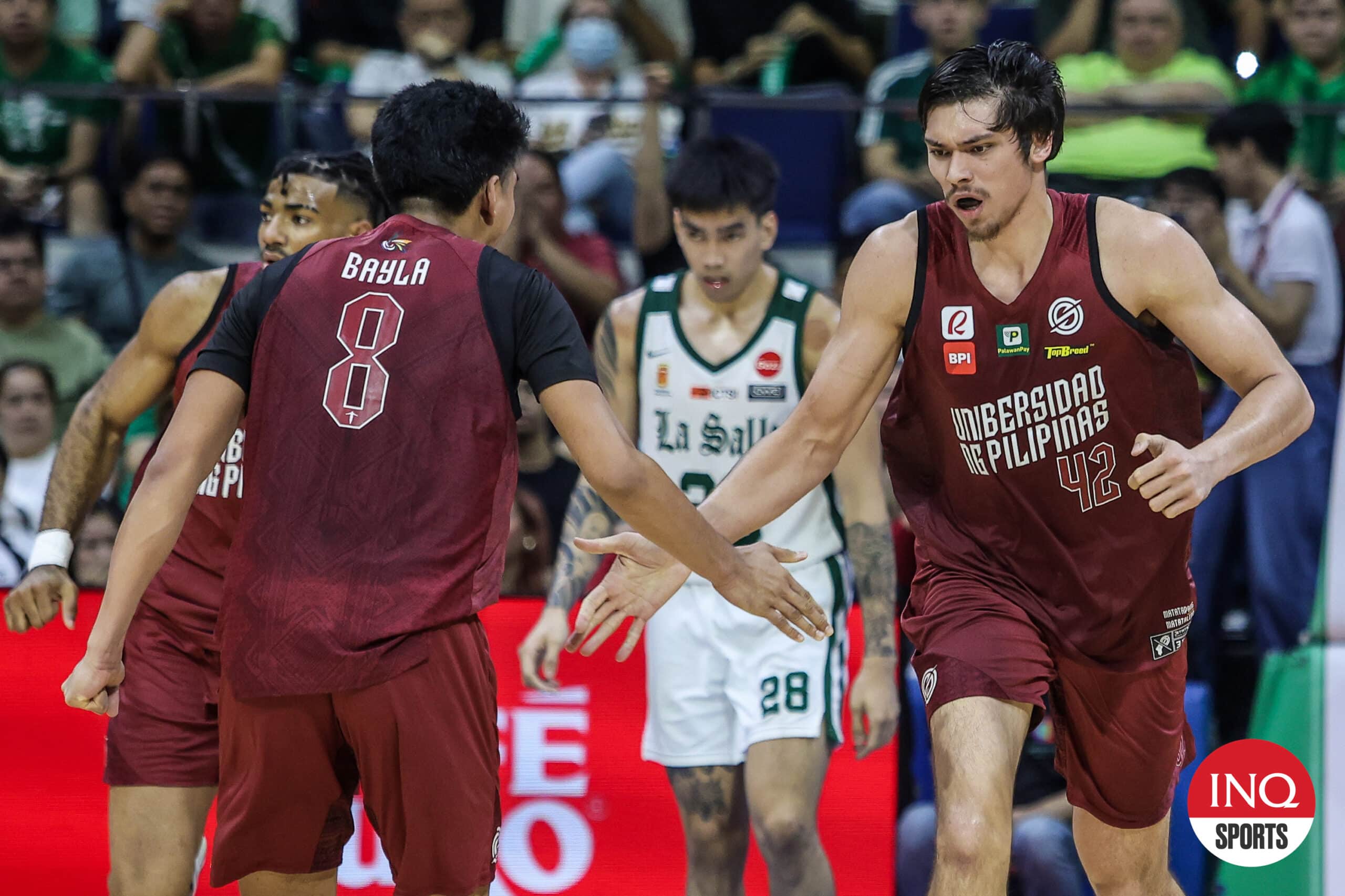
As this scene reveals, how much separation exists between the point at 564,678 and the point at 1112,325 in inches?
99.3

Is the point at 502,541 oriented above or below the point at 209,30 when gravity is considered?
below

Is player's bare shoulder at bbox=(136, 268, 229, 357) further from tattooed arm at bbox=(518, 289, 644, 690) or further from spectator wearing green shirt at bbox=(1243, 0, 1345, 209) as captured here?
spectator wearing green shirt at bbox=(1243, 0, 1345, 209)

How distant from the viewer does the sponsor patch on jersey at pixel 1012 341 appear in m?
3.98

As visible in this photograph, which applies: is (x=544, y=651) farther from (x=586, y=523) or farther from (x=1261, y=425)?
(x=1261, y=425)

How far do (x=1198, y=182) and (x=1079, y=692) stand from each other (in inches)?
145

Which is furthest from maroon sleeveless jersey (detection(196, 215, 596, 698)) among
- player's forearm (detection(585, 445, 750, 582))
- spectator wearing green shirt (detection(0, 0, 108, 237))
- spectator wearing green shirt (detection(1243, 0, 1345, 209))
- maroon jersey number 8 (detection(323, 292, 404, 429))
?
spectator wearing green shirt (detection(1243, 0, 1345, 209))

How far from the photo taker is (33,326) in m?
7.65

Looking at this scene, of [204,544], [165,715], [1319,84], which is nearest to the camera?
[165,715]

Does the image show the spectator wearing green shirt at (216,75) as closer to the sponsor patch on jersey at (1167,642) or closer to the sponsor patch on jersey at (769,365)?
the sponsor patch on jersey at (769,365)

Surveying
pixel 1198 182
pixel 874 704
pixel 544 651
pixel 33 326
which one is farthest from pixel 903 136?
pixel 33 326

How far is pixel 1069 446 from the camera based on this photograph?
403cm

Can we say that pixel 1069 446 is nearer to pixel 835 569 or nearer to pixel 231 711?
pixel 835 569

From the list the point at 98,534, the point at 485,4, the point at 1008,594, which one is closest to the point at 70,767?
the point at 98,534

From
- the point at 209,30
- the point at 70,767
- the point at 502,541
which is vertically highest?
the point at 209,30
